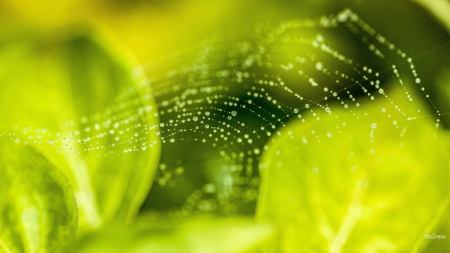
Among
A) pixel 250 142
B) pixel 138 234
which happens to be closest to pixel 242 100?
pixel 250 142

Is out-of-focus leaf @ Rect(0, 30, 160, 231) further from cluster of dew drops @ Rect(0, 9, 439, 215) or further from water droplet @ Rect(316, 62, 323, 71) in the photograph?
water droplet @ Rect(316, 62, 323, 71)

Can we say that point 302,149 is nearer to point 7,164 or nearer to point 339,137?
point 339,137

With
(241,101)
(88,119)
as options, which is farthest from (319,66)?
(88,119)

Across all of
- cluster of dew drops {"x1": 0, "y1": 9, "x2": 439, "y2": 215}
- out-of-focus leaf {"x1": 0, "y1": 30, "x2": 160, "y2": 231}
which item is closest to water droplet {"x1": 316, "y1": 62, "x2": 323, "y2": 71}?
cluster of dew drops {"x1": 0, "y1": 9, "x2": 439, "y2": 215}

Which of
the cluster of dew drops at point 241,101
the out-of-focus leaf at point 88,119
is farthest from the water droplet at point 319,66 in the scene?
the out-of-focus leaf at point 88,119

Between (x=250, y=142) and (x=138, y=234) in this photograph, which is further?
(x=250, y=142)

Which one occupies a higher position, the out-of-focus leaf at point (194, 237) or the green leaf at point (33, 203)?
the green leaf at point (33, 203)

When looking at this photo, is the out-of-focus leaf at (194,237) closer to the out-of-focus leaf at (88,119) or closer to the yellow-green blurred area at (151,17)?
the out-of-focus leaf at (88,119)
